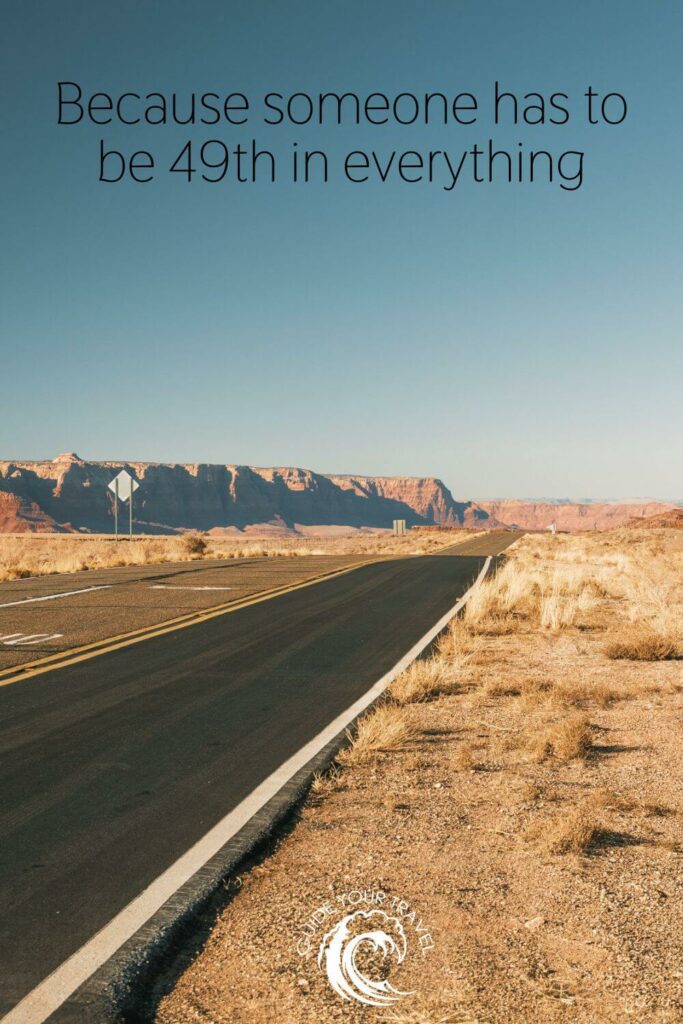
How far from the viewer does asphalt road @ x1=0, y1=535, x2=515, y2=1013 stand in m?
3.82

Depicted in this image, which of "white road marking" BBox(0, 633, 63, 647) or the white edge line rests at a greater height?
"white road marking" BBox(0, 633, 63, 647)

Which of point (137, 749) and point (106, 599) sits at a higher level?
point (106, 599)

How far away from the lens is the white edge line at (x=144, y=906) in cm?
298

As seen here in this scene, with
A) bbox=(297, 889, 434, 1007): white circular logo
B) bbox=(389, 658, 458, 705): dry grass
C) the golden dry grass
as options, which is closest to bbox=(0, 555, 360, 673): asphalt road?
bbox=(389, 658, 458, 705): dry grass

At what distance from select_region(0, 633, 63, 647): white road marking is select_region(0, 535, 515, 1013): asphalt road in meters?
1.44

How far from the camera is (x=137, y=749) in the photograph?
20.3 feet

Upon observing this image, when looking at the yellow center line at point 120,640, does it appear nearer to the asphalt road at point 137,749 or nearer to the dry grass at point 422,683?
the asphalt road at point 137,749

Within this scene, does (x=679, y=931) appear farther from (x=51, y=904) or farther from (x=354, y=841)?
(x=51, y=904)

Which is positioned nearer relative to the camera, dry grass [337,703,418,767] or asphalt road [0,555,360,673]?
dry grass [337,703,418,767]

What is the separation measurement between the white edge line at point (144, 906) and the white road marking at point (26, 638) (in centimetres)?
576

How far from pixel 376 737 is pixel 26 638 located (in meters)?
6.71

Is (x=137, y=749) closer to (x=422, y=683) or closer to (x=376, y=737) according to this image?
(x=376, y=737)

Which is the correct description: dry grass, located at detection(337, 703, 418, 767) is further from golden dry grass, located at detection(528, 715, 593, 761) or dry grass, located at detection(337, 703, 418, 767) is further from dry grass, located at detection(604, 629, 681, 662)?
dry grass, located at detection(604, 629, 681, 662)

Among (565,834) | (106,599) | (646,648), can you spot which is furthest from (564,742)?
(106,599)
